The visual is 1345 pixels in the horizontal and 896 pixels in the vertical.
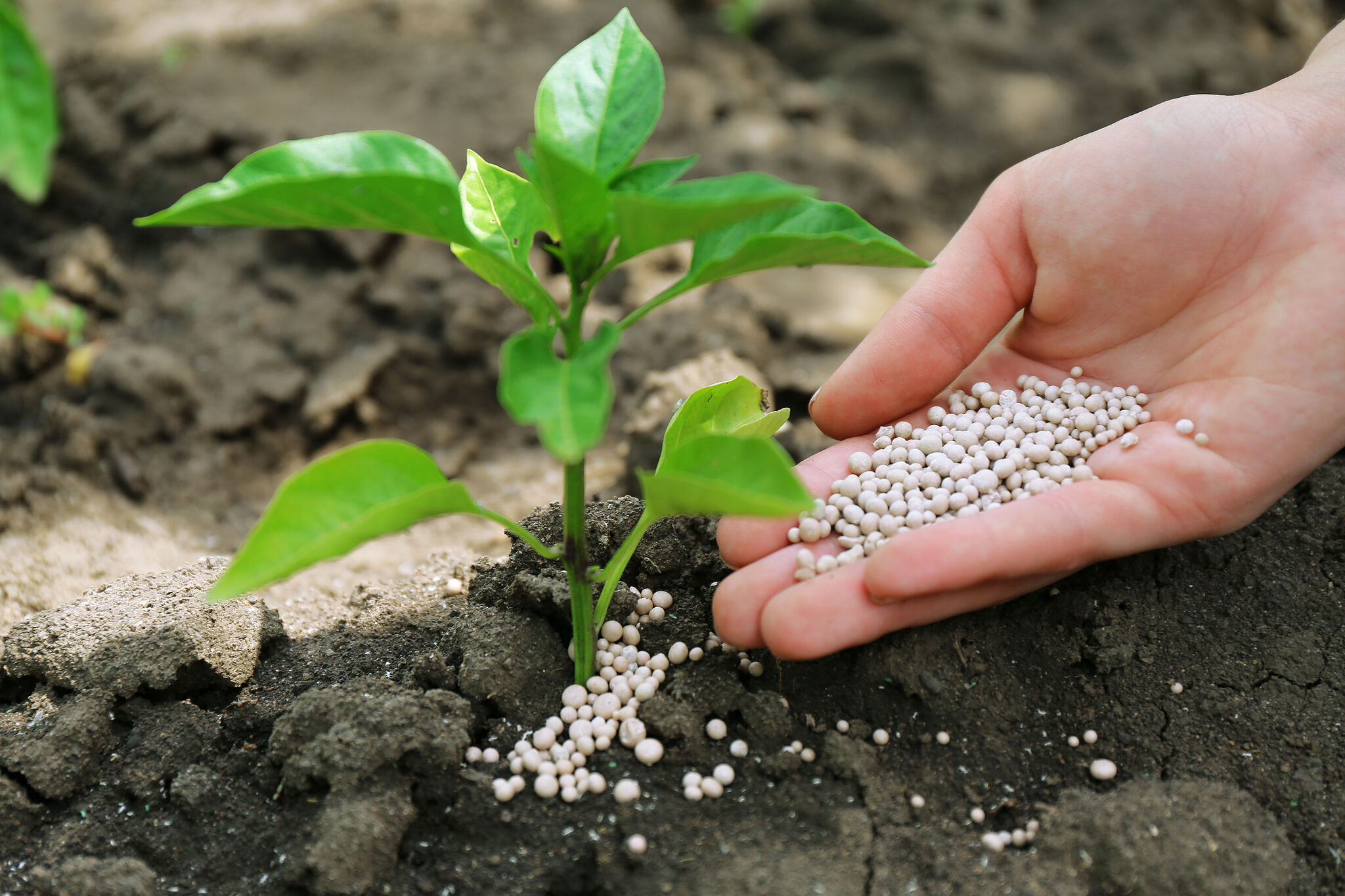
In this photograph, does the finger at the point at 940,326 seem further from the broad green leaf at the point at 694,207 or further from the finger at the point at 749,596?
the broad green leaf at the point at 694,207

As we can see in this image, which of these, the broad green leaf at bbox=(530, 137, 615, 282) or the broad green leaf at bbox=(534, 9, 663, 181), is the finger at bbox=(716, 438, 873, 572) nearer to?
the broad green leaf at bbox=(530, 137, 615, 282)

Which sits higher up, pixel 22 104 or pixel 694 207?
pixel 22 104

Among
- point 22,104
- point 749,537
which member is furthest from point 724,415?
point 22,104

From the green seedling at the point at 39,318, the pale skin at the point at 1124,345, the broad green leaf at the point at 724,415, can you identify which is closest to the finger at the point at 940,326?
the pale skin at the point at 1124,345

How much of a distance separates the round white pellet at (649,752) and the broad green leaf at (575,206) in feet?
2.30

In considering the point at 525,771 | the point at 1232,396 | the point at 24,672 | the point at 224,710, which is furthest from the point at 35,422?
the point at 1232,396

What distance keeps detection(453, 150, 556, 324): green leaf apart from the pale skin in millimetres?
549

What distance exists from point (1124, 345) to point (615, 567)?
1.19 metres

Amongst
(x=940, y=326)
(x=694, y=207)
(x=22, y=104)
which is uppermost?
(x=22, y=104)

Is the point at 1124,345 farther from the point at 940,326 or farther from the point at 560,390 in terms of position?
the point at 560,390

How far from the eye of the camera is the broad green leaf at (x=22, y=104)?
1.03 meters

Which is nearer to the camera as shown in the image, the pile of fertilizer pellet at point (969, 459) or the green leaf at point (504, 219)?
the green leaf at point (504, 219)

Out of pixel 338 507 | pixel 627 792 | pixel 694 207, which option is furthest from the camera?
pixel 627 792

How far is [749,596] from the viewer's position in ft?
4.73
